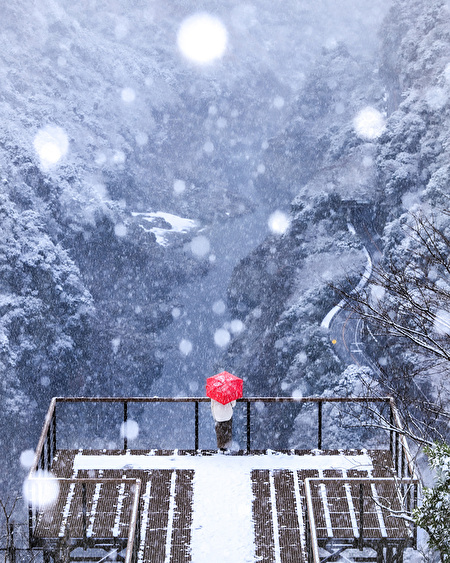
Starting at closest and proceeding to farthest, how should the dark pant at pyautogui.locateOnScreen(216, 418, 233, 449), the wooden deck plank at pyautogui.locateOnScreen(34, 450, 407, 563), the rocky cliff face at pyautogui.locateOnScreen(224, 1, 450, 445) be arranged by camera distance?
1. the wooden deck plank at pyautogui.locateOnScreen(34, 450, 407, 563)
2. the dark pant at pyautogui.locateOnScreen(216, 418, 233, 449)
3. the rocky cliff face at pyautogui.locateOnScreen(224, 1, 450, 445)

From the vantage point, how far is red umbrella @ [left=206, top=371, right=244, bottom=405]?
9.39 m

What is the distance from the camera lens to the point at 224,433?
32.6ft

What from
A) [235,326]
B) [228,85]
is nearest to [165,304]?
[235,326]

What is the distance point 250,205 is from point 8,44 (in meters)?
31.9

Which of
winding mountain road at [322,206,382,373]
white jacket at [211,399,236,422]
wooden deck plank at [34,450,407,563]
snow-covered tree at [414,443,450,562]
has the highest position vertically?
winding mountain road at [322,206,382,373]

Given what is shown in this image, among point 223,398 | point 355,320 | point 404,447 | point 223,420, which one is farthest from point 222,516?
point 355,320

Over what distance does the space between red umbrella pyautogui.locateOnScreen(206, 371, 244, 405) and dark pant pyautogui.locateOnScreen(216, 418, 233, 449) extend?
0.57m

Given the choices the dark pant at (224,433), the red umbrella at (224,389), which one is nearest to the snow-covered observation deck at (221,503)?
the dark pant at (224,433)

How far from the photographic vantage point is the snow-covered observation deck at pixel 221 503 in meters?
7.92

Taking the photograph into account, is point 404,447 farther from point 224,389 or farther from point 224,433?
point 224,433

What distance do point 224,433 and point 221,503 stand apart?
134 cm

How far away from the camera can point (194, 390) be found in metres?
48.7

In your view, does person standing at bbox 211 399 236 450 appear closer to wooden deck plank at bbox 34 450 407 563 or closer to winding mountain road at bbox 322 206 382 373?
wooden deck plank at bbox 34 450 407 563

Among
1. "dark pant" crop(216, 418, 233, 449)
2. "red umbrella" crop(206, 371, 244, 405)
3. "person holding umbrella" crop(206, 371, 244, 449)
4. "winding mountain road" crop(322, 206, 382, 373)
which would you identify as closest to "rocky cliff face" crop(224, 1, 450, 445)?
"winding mountain road" crop(322, 206, 382, 373)
